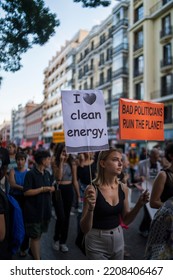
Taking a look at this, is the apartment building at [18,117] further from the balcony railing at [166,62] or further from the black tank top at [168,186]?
the balcony railing at [166,62]

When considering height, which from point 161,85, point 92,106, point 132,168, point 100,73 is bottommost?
point 132,168

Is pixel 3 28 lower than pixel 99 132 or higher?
higher

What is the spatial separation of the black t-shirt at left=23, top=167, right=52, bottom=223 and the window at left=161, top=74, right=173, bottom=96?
25.9 meters

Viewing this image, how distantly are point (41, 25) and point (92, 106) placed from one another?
157 cm

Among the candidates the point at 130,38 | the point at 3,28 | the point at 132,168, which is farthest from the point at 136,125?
the point at 130,38

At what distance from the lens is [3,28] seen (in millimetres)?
3717

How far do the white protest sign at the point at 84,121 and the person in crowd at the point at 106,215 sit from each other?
0.21m

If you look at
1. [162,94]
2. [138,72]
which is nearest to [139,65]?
[138,72]

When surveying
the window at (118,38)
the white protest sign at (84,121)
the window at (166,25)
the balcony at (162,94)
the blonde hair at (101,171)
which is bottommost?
the blonde hair at (101,171)

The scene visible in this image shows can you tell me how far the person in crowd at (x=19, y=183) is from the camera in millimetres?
4570

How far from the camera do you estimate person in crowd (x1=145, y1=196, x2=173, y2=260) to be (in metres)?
2.00

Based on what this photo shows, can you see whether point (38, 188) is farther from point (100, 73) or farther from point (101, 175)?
point (100, 73)

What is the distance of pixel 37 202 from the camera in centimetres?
426

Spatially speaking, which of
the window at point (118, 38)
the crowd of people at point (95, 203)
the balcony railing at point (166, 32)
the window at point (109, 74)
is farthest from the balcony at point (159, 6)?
the crowd of people at point (95, 203)
